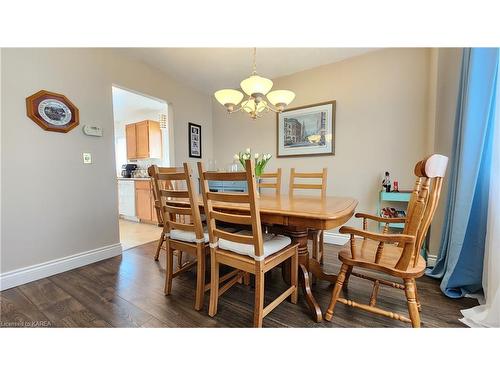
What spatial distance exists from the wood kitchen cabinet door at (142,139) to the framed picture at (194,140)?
4.49ft

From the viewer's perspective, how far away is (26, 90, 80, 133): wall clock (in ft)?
6.08

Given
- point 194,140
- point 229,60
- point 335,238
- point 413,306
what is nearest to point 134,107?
point 194,140

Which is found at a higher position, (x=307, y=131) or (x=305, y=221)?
(x=307, y=131)

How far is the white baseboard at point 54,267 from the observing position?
1.76m

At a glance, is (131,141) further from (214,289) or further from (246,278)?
(214,289)

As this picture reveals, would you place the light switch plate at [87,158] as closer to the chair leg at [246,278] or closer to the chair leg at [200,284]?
the chair leg at [200,284]

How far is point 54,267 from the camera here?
1.99 metres

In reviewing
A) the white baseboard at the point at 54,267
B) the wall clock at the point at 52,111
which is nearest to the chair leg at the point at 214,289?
the white baseboard at the point at 54,267

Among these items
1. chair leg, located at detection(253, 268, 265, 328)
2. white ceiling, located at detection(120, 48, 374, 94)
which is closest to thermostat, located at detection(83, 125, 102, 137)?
white ceiling, located at detection(120, 48, 374, 94)

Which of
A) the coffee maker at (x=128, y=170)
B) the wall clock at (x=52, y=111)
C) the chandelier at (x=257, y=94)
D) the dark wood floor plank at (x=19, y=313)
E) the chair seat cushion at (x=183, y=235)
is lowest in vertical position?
the dark wood floor plank at (x=19, y=313)

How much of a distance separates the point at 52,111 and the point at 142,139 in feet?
8.37

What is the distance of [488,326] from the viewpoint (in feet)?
3.93
